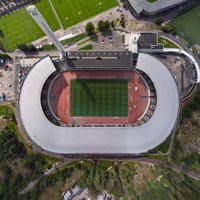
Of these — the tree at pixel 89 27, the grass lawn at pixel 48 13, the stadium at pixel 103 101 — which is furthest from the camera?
the grass lawn at pixel 48 13

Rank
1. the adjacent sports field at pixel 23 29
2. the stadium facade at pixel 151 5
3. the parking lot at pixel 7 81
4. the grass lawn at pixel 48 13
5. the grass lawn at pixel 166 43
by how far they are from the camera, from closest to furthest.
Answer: the stadium facade at pixel 151 5
the grass lawn at pixel 166 43
the parking lot at pixel 7 81
the grass lawn at pixel 48 13
the adjacent sports field at pixel 23 29

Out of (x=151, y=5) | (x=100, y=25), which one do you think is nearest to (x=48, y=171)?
(x=100, y=25)

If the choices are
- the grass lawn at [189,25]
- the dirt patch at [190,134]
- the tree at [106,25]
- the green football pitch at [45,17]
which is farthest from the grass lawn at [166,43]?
the dirt patch at [190,134]

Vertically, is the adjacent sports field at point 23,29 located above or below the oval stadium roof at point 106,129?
above

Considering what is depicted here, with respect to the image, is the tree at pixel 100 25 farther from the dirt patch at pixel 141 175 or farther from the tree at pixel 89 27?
the dirt patch at pixel 141 175

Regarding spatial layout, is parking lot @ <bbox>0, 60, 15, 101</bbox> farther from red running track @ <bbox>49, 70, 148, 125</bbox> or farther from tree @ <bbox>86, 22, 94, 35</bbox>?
tree @ <bbox>86, 22, 94, 35</bbox>

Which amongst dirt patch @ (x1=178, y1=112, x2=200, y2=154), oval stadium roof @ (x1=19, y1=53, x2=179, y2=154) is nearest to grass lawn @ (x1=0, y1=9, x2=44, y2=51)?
oval stadium roof @ (x1=19, y1=53, x2=179, y2=154)

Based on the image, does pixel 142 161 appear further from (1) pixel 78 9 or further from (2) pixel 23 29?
(2) pixel 23 29
